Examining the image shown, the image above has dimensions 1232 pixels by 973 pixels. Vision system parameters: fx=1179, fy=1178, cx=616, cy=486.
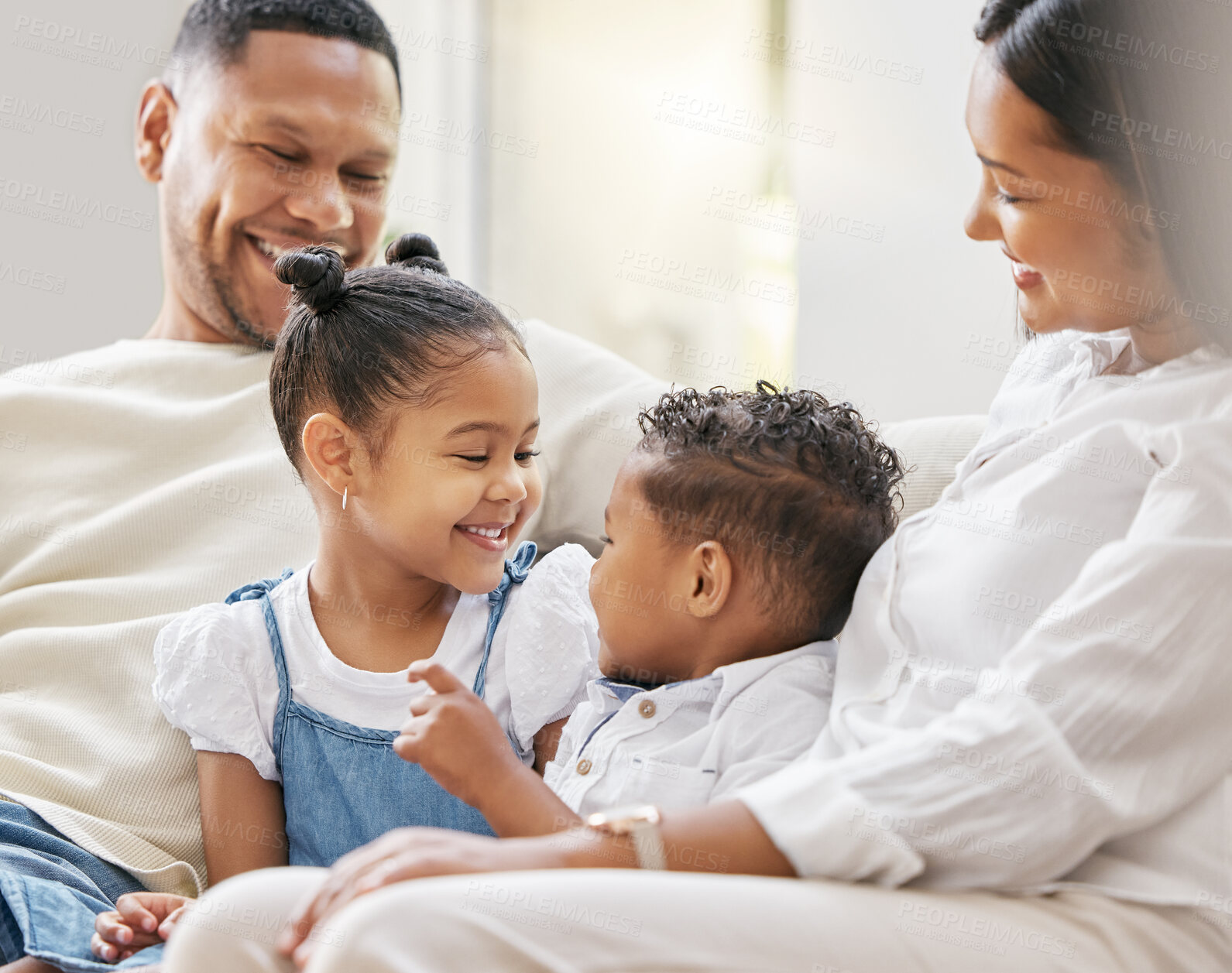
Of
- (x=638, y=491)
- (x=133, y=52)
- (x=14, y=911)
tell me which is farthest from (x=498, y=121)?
(x=14, y=911)

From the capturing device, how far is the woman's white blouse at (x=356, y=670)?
4.06 feet

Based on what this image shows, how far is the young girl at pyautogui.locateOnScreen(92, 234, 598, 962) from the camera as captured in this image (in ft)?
3.97

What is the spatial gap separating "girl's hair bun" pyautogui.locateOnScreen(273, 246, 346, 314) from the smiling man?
36 cm

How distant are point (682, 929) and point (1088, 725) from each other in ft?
1.03

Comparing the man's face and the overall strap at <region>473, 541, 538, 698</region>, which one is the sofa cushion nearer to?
the overall strap at <region>473, 541, 538, 698</region>

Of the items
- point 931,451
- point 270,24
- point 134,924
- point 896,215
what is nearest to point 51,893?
point 134,924

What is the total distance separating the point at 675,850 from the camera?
84cm

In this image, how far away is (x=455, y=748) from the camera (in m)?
0.95

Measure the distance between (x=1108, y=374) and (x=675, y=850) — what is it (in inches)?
21.9

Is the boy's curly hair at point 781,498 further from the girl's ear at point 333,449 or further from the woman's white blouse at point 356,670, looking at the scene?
the girl's ear at point 333,449

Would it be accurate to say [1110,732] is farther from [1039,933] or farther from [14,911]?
Result: [14,911]

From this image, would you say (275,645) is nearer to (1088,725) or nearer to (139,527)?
(139,527)

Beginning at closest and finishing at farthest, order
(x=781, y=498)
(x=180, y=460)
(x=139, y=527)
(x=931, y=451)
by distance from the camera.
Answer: (x=781, y=498) < (x=931, y=451) < (x=139, y=527) < (x=180, y=460)

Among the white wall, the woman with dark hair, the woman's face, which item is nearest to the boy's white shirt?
the woman with dark hair
